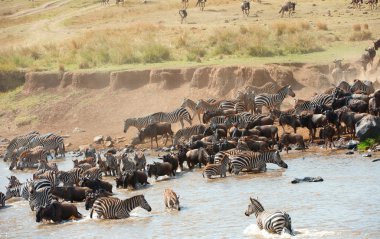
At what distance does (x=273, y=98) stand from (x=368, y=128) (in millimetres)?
6466

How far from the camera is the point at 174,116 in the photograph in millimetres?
31688

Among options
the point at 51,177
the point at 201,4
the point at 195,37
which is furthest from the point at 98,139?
the point at 201,4

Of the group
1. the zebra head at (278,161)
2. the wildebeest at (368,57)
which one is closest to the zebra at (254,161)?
the zebra head at (278,161)

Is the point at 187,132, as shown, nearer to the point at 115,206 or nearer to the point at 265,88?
the point at 265,88

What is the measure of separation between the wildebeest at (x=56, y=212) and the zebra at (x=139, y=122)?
1275 cm

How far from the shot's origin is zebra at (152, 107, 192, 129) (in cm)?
3160

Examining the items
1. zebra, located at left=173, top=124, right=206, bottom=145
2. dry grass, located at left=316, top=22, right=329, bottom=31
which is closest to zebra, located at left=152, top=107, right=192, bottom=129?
zebra, located at left=173, top=124, right=206, bottom=145

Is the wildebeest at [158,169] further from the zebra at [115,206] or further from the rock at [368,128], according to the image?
the rock at [368,128]

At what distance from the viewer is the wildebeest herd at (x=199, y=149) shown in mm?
19578

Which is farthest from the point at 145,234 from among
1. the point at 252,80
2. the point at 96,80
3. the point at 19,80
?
the point at 19,80

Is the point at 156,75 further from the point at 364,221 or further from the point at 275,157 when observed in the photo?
the point at 364,221

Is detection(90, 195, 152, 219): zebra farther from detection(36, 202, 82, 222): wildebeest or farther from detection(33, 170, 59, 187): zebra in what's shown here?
detection(33, 170, 59, 187): zebra

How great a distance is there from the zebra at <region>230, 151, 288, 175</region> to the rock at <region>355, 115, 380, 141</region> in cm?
330

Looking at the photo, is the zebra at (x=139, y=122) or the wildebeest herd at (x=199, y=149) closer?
the wildebeest herd at (x=199, y=149)
